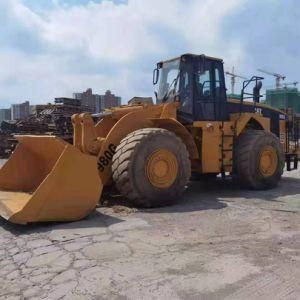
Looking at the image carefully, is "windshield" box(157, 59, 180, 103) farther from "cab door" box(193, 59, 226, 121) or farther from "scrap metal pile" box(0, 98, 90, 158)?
"scrap metal pile" box(0, 98, 90, 158)

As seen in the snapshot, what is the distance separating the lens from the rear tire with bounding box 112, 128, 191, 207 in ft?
26.3

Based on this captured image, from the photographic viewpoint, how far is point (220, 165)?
32.6ft

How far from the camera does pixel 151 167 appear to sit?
27.1 ft

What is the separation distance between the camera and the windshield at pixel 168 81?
33.0 feet

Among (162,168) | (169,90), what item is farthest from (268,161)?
(162,168)

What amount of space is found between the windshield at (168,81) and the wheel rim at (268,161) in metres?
2.30

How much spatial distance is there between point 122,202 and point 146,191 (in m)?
0.63

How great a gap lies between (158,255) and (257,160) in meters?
5.40

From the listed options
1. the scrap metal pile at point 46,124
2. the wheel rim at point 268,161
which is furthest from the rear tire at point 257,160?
the scrap metal pile at point 46,124

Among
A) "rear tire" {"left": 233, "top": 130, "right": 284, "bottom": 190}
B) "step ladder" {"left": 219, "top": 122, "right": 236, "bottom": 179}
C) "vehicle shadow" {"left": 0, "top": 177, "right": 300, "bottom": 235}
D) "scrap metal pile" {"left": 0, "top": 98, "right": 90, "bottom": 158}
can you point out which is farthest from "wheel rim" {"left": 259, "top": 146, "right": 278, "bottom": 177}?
"scrap metal pile" {"left": 0, "top": 98, "right": 90, "bottom": 158}

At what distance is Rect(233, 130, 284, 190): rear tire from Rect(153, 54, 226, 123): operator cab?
0.78 meters

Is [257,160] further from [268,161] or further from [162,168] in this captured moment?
[162,168]

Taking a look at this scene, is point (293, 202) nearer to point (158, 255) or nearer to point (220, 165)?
point (220, 165)

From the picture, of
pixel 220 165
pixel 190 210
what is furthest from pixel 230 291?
pixel 220 165
